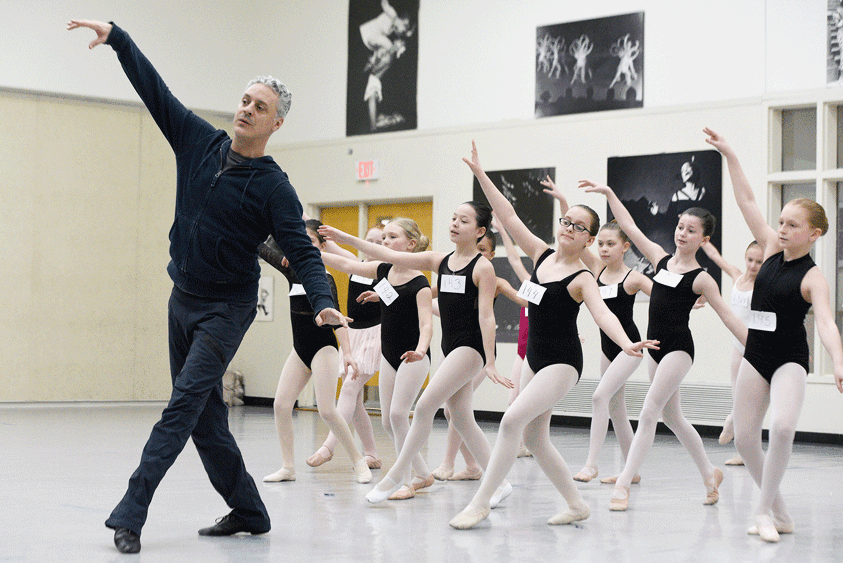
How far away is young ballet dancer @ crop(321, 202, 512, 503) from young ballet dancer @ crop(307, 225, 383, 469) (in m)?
1.09

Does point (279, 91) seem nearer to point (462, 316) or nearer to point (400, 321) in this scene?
point (462, 316)

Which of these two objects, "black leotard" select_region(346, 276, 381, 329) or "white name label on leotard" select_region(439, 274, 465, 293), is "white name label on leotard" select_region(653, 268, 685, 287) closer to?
"white name label on leotard" select_region(439, 274, 465, 293)

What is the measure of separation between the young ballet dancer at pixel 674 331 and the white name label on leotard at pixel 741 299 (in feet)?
6.79

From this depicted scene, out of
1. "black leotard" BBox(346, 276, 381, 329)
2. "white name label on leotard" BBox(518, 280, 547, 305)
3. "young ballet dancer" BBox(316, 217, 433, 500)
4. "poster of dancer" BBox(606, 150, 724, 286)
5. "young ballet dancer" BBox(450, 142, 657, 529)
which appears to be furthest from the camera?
"poster of dancer" BBox(606, 150, 724, 286)

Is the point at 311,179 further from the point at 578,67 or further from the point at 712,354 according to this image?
the point at 712,354

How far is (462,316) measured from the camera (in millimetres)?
5141

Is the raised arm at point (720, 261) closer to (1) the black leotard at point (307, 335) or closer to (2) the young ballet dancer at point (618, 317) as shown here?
(2) the young ballet dancer at point (618, 317)

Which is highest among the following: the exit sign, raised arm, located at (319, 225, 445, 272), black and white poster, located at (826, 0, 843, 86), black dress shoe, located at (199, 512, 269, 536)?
black and white poster, located at (826, 0, 843, 86)

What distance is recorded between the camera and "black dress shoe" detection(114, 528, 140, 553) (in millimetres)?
3713

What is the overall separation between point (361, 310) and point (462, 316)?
219 cm

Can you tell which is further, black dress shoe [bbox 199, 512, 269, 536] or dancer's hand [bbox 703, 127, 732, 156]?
dancer's hand [bbox 703, 127, 732, 156]

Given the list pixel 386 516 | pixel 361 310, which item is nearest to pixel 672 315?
pixel 386 516

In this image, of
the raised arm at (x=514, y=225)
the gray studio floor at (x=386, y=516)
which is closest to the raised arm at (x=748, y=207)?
the raised arm at (x=514, y=225)

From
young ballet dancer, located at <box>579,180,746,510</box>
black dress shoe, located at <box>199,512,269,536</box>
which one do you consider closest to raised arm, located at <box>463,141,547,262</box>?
young ballet dancer, located at <box>579,180,746,510</box>
